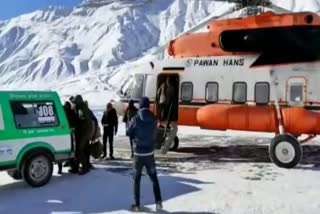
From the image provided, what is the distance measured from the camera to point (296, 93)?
12.4 m

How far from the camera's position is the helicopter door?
485 inches

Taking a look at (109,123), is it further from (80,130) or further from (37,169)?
(37,169)

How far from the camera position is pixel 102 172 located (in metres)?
11.0

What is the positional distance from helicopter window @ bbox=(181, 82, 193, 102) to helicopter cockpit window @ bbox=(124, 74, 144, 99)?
143cm

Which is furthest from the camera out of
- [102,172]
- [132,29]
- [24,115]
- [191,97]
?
[132,29]

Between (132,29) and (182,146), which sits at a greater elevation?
(132,29)

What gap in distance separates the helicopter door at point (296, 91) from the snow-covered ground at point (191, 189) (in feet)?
5.30

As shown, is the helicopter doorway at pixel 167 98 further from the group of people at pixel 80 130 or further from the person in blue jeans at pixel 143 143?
the person in blue jeans at pixel 143 143

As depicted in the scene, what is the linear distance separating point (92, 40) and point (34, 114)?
6587 inches

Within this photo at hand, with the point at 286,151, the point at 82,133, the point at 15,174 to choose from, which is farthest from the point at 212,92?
the point at 15,174

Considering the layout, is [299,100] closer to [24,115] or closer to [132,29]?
[24,115]

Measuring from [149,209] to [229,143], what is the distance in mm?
9485

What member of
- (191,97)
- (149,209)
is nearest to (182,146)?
(191,97)

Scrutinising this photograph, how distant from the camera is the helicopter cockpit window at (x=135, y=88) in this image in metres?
14.9
